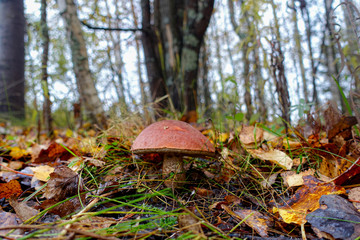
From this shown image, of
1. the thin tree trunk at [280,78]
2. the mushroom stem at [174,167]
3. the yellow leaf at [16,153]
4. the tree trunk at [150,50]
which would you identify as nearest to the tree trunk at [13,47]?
the tree trunk at [150,50]

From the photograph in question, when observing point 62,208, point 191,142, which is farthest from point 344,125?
point 62,208

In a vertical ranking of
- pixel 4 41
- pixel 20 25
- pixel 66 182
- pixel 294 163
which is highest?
pixel 20 25

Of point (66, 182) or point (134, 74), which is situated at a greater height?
point (134, 74)

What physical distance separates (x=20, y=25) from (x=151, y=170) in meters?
6.41

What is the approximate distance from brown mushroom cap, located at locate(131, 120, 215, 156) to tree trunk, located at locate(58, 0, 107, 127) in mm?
2218

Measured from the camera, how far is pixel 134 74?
1551cm

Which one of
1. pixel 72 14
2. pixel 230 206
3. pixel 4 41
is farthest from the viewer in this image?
pixel 4 41

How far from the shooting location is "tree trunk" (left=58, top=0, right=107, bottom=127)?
3.30 m

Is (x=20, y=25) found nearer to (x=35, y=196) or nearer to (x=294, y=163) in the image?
(x=35, y=196)

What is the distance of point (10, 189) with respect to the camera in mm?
1344

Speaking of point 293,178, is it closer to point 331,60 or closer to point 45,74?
point 45,74

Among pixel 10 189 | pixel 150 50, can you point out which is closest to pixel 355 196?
pixel 10 189

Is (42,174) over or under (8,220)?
over

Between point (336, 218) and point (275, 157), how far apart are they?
1.85ft
